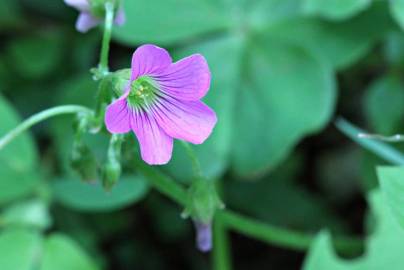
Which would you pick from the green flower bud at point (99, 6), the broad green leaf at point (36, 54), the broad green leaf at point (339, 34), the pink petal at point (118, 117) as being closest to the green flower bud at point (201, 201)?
the pink petal at point (118, 117)

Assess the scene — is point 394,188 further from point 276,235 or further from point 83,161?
point 276,235

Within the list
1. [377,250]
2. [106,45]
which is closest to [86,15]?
[106,45]

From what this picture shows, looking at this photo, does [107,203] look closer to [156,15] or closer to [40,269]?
[40,269]

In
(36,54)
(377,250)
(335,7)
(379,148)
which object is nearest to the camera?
(377,250)

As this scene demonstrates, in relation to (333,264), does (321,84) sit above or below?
above

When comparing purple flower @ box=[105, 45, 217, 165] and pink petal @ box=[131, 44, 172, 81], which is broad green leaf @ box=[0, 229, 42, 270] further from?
pink petal @ box=[131, 44, 172, 81]

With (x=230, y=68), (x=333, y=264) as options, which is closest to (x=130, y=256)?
(x=230, y=68)
